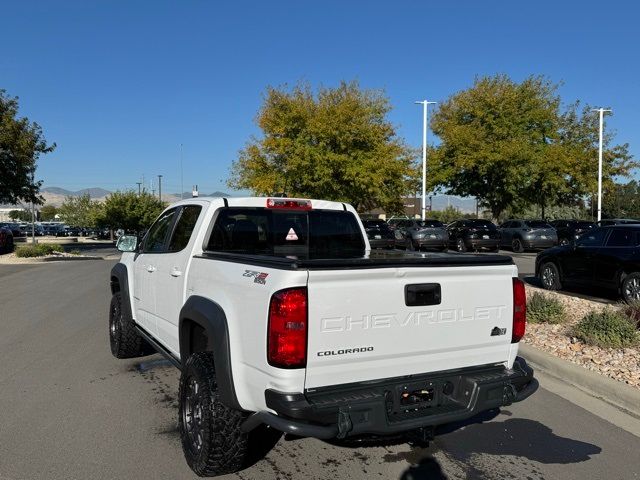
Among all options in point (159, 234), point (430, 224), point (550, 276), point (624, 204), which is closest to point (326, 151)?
point (430, 224)

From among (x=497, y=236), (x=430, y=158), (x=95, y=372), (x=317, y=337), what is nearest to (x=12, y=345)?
(x=95, y=372)

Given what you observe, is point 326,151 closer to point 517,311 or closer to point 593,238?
point 593,238

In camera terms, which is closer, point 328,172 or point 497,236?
point 497,236

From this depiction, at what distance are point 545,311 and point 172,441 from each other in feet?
20.4

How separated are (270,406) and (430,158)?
36460mm

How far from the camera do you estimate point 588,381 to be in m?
5.69

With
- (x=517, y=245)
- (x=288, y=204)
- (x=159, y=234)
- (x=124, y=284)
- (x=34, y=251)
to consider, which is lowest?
(x=517, y=245)

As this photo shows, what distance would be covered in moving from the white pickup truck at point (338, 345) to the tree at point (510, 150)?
3265 cm

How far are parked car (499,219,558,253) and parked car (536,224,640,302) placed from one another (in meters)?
13.1

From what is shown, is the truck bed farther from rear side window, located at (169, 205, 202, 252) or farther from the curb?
the curb

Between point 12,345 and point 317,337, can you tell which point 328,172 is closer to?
point 12,345

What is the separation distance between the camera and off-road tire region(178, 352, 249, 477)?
11.5 ft

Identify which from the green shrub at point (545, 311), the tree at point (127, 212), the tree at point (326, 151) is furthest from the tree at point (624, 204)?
the green shrub at point (545, 311)

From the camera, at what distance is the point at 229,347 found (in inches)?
135
